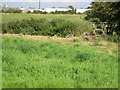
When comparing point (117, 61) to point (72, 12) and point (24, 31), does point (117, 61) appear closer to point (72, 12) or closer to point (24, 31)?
point (24, 31)

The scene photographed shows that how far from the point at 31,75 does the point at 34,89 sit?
82cm

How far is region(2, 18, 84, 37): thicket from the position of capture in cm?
1581

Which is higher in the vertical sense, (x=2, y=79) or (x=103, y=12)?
(x=103, y=12)

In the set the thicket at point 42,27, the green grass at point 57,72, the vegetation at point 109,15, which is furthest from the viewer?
the thicket at point 42,27

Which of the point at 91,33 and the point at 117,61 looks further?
the point at 91,33

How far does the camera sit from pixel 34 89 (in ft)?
14.3

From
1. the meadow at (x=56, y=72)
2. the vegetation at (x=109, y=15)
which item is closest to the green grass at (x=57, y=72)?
the meadow at (x=56, y=72)

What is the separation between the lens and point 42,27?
16.4m

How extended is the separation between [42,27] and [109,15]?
531cm

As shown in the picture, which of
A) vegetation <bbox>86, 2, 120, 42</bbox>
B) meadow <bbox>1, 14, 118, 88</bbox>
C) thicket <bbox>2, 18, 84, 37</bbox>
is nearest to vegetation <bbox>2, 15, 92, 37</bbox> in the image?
thicket <bbox>2, 18, 84, 37</bbox>

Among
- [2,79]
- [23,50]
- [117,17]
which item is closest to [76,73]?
[2,79]

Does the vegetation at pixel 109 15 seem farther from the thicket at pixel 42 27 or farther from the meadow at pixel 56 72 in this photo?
the meadow at pixel 56 72

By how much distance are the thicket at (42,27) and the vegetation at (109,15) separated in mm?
1866

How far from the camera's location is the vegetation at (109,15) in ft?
41.8
